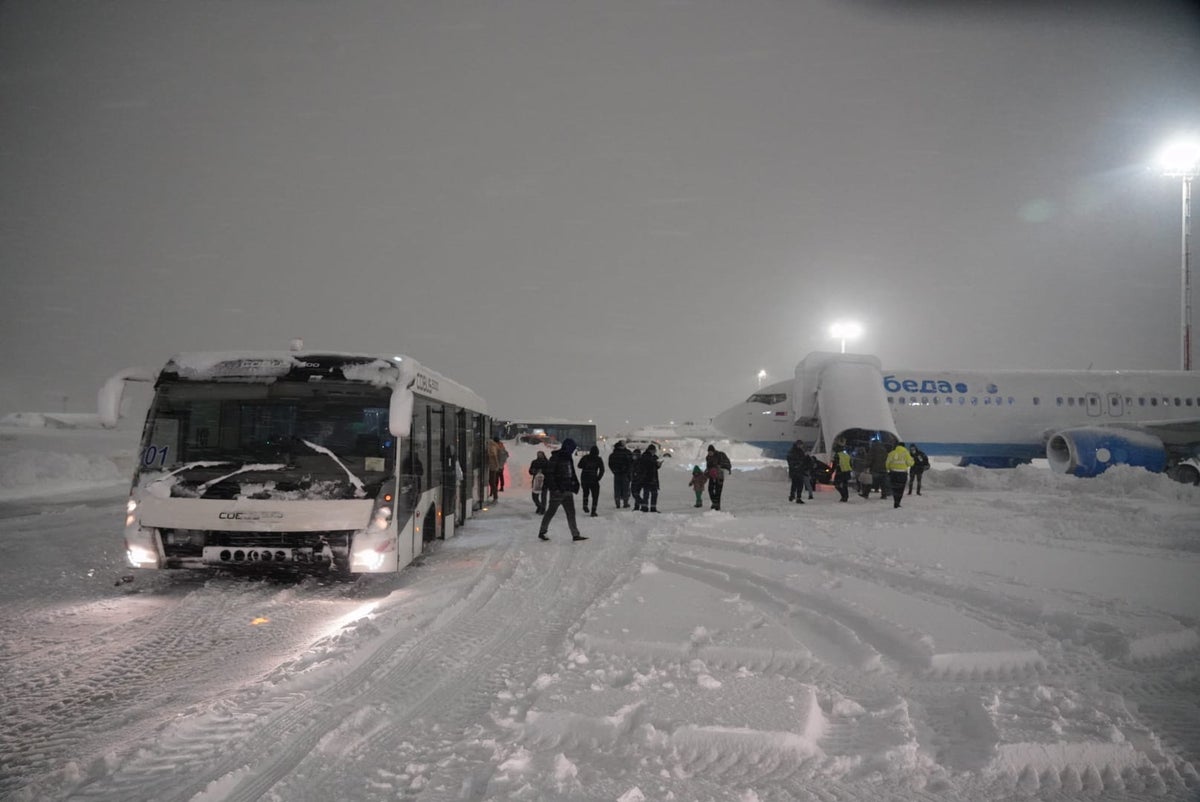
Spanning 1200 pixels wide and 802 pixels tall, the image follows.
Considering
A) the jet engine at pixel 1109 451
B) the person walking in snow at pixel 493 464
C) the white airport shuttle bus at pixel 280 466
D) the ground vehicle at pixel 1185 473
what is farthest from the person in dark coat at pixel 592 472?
the ground vehicle at pixel 1185 473

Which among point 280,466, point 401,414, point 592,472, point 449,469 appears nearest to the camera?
point 401,414

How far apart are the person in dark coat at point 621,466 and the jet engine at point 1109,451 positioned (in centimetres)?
1416

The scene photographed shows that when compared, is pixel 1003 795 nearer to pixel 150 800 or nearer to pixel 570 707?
pixel 570 707

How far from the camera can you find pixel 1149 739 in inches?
142

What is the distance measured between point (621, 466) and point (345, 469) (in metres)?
8.95

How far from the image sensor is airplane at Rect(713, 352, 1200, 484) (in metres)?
23.4

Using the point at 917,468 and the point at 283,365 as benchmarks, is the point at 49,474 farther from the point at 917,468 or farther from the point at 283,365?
the point at 917,468

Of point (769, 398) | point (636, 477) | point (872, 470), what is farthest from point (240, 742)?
point (769, 398)

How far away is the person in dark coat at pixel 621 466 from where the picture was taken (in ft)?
51.3

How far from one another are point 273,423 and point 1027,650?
7.60m

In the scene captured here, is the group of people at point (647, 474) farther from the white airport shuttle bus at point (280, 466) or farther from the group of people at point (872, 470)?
the white airport shuttle bus at point (280, 466)

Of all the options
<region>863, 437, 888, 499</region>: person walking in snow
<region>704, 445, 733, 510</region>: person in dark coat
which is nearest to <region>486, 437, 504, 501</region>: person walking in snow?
<region>704, 445, 733, 510</region>: person in dark coat

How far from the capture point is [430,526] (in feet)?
31.0

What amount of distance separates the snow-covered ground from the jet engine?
1244cm
